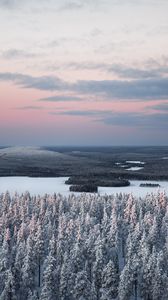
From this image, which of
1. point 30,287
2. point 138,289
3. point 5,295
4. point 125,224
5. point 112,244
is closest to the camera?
point 5,295

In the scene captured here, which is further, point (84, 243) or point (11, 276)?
point (84, 243)

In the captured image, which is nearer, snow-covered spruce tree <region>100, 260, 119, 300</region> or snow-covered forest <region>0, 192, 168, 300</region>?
snow-covered forest <region>0, 192, 168, 300</region>

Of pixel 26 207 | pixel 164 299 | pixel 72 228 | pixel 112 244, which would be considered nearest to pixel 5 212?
pixel 26 207

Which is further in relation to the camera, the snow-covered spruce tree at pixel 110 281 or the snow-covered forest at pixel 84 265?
the snow-covered spruce tree at pixel 110 281

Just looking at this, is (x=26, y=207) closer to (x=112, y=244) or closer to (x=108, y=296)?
(x=112, y=244)

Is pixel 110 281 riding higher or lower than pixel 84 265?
lower

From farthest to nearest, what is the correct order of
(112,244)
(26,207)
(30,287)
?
1. (26,207)
2. (112,244)
3. (30,287)

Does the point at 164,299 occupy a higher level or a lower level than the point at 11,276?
lower

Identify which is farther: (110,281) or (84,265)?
(84,265)

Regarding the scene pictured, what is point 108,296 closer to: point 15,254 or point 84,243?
point 84,243
